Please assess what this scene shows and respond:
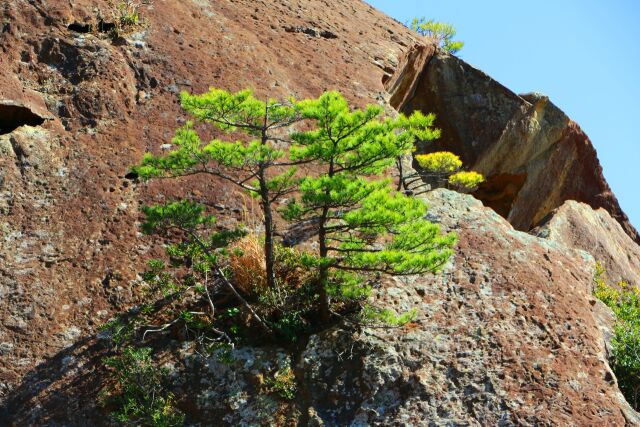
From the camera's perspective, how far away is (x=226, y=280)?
952cm

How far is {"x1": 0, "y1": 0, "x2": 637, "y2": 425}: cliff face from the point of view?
901 cm

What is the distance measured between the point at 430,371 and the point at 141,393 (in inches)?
121

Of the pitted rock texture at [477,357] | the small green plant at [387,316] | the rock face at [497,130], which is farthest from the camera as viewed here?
the rock face at [497,130]

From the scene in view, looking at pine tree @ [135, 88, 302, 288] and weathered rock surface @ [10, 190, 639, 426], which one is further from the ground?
pine tree @ [135, 88, 302, 288]

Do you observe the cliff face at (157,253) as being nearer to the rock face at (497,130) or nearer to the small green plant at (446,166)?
the small green plant at (446,166)

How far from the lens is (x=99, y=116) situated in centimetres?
1176

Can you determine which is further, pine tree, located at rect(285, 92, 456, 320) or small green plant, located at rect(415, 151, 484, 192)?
small green plant, located at rect(415, 151, 484, 192)

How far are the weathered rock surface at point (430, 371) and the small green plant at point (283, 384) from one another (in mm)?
47

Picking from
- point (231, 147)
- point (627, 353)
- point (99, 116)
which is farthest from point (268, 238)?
point (627, 353)

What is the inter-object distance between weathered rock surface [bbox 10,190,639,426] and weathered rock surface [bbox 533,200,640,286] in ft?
14.2

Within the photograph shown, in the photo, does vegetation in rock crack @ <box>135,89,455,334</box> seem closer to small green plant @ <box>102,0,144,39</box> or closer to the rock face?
small green plant @ <box>102,0,144,39</box>

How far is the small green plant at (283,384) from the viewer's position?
9000 millimetres

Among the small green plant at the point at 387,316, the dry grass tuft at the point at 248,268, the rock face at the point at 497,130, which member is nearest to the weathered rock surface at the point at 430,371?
the small green plant at the point at 387,316

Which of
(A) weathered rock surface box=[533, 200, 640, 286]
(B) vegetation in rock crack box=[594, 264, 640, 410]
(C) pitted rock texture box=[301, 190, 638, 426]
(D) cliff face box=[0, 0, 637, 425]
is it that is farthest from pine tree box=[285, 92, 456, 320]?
(A) weathered rock surface box=[533, 200, 640, 286]
